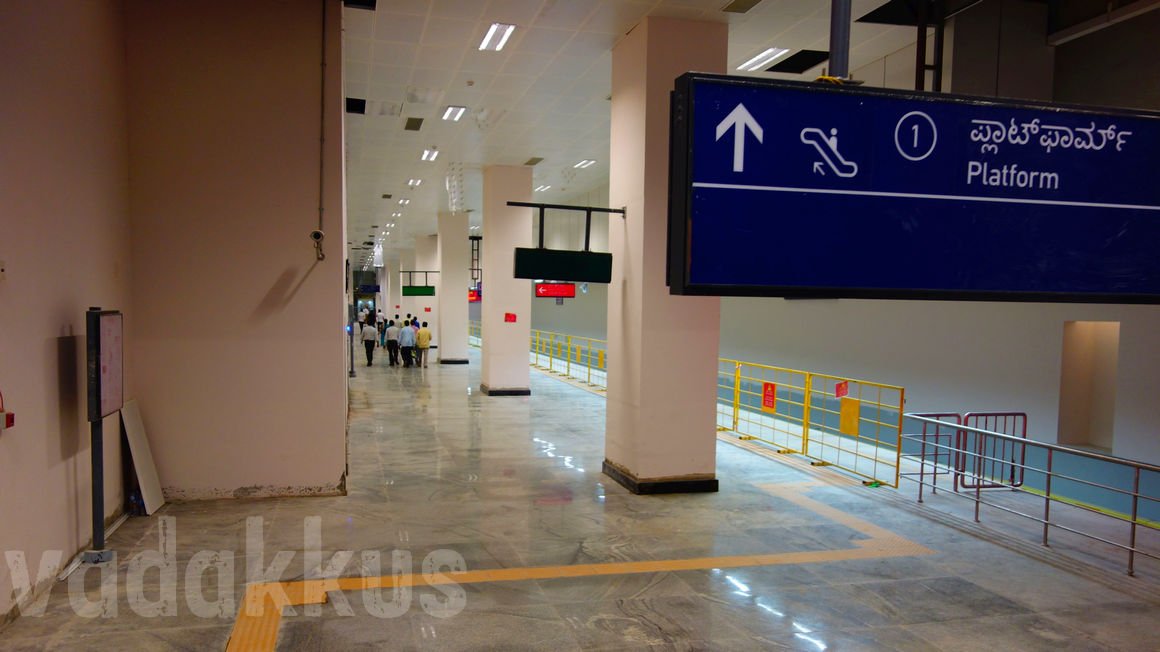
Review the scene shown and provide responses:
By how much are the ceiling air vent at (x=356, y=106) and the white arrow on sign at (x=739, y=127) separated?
932cm

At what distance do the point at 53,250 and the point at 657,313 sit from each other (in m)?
5.49

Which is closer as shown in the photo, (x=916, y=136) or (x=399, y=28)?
(x=916, y=136)

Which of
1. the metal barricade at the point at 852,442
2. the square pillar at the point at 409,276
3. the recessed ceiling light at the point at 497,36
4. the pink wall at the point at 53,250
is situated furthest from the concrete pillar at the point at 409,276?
the pink wall at the point at 53,250

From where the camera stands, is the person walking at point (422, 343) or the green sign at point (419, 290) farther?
the green sign at point (419, 290)

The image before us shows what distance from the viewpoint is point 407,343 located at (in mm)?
21703

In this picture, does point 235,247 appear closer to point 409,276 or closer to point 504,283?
point 504,283

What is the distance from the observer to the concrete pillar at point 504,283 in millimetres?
15703

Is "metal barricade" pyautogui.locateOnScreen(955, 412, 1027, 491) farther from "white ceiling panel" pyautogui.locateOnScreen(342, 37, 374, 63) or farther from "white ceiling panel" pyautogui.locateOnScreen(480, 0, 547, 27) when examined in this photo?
"white ceiling panel" pyautogui.locateOnScreen(342, 37, 374, 63)

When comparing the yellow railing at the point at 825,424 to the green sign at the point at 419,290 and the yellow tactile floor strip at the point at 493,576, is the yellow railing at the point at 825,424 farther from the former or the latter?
the green sign at the point at 419,290

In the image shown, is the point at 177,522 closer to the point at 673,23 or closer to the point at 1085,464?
the point at 673,23

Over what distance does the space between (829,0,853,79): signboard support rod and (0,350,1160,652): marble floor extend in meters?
3.35

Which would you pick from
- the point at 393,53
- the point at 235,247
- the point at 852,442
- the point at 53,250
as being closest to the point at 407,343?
the point at 393,53

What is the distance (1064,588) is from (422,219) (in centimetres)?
2266

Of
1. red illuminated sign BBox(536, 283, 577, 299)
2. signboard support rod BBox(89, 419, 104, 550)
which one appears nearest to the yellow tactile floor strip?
signboard support rod BBox(89, 419, 104, 550)
